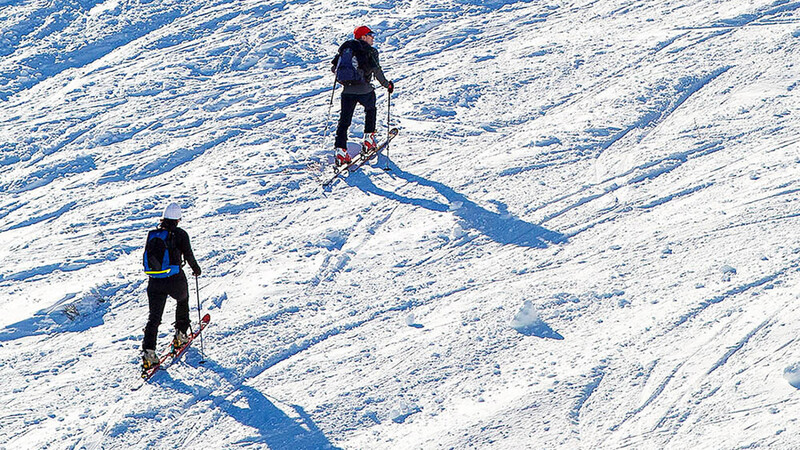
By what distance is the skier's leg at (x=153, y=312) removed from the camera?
8.38 m

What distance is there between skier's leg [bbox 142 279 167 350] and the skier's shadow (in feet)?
12.0

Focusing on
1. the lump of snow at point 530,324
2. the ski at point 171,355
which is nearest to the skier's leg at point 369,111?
the ski at point 171,355

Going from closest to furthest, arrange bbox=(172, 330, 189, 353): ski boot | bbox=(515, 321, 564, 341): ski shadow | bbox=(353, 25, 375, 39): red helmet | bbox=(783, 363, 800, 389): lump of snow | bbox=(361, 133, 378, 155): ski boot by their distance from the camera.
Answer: bbox=(783, 363, 800, 389): lump of snow < bbox=(515, 321, 564, 341): ski shadow < bbox=(172, 330, 189, 353): ski boot < bbox=(353, 25, 375, 39): red helmet < bbox=(361, 133, 378, 155): ski boot

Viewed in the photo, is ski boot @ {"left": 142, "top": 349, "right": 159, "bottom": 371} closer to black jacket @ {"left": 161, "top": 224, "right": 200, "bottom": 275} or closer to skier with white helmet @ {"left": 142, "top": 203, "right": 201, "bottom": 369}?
skier with white helmet @ {"left": 142, "top": 203, "right": 201, "bottom": 369}

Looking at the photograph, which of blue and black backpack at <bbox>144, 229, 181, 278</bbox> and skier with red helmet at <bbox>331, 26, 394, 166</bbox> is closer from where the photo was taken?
blue and black backpack at <bbox>144, 229, 181, 278</bbox>

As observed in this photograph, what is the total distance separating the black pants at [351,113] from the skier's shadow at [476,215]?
1.60ft

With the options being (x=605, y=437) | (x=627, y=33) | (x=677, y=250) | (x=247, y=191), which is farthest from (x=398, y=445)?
(x=627, y=33)

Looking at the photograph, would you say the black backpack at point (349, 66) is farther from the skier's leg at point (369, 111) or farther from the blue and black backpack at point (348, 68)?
the skier's leg at point (369, 111)

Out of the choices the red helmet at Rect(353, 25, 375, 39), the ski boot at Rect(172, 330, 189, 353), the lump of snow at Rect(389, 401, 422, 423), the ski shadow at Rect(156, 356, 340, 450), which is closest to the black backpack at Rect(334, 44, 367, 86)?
the red helmet at Rect(353, 25, 375, 39)

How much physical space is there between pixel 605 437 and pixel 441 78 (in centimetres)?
772

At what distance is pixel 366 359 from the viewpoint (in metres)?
8.58

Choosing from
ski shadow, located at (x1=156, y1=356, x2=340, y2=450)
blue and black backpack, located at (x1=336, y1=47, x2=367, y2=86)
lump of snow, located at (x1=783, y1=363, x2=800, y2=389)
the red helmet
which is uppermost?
the red helmet

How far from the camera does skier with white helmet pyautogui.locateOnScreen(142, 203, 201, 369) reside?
813cm

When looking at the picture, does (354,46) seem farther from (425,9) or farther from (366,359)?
(425,9)
